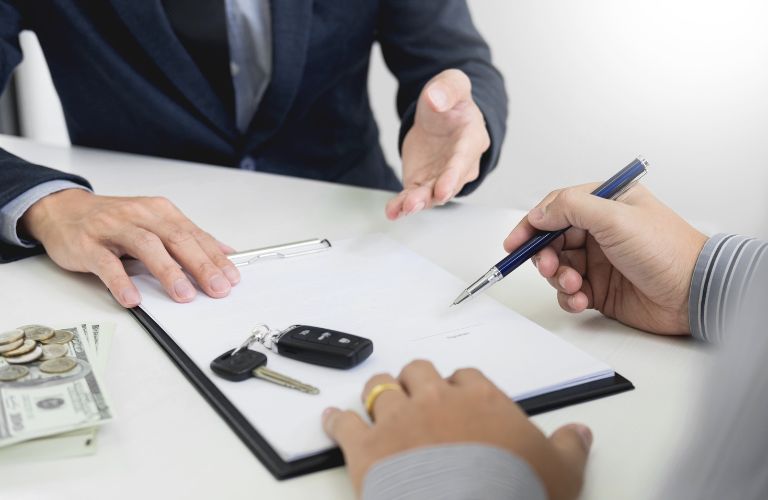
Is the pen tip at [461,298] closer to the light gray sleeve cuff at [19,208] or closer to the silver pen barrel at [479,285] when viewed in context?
the silver pen barrel at [479,285]

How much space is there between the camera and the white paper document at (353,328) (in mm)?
567

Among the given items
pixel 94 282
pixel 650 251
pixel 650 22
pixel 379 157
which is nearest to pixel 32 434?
pixel 94 282

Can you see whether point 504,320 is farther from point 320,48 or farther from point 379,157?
point 379,157

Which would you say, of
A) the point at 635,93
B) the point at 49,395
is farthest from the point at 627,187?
the point at 635,93

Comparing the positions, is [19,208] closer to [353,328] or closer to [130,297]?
[130,297]

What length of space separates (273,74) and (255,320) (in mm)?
648

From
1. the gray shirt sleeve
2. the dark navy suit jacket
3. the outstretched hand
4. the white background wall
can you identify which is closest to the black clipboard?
the gray shirt sleeve

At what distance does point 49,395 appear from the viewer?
54 cm

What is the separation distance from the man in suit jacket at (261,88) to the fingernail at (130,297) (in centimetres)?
15

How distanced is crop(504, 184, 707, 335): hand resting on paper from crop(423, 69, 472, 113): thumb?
0.24 meters

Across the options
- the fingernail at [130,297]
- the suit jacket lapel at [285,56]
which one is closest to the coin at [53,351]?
the fingernail at [130,297]

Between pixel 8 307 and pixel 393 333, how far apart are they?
0.35 m
